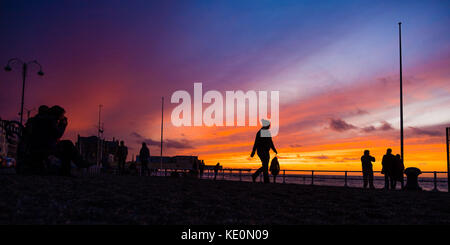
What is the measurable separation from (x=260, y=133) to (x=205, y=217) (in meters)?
9.97

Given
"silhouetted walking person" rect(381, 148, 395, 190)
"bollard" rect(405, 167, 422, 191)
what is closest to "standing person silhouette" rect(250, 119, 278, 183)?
"silhouetted walking person" rect(381, 148, 395, 190)

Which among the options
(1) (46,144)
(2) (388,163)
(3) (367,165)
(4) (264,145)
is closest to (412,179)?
(2) (388,163)

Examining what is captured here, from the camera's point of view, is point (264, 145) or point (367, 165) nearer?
point (264, 145)

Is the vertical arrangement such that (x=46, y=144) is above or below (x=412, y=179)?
above

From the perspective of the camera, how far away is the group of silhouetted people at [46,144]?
10.2 meters

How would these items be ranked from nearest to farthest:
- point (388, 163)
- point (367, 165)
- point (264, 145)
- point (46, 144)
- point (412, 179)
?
point (46, 144) → point (264, 145) → point (388, 163) → point (412, 179) → point (367, 165)

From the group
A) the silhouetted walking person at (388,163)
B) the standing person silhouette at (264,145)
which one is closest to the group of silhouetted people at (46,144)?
the standing person silhouette at (264,145)

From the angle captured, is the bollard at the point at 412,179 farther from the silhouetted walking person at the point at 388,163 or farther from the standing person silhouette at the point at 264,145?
the standing person silhouette at the point at 264,145

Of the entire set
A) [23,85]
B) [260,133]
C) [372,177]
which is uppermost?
[23,85]

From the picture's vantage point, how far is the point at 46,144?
405 inches

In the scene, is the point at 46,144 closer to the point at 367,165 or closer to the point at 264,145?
the point at 264,145
